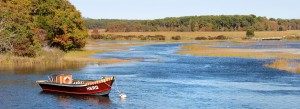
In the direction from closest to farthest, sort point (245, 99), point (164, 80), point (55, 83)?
point (245, 99)
point (55, 83)
point (164, 80)

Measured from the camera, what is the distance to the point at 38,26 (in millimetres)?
82250

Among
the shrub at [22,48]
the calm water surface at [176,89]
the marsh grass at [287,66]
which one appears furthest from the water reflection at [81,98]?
the shrub at [22,48]

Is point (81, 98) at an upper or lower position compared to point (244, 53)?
lower

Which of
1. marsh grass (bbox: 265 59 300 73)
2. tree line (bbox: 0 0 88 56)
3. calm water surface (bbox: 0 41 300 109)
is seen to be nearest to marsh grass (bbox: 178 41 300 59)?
marsh grass (bbox: 265 59 300 73)

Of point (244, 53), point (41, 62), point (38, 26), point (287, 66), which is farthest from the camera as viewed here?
point (244, 53)

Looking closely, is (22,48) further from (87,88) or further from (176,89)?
(176,89)

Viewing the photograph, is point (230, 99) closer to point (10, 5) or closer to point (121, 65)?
point (121, 65)

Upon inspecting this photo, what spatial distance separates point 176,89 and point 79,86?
28.4 feet

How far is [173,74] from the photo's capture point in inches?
2192

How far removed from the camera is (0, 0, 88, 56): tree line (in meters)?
68.4

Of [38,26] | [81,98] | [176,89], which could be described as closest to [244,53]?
[38,26]

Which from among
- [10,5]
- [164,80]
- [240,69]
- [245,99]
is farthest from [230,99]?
[10,5]

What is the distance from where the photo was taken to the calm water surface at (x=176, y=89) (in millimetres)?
35875

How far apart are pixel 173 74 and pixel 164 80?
5879 millimetres
